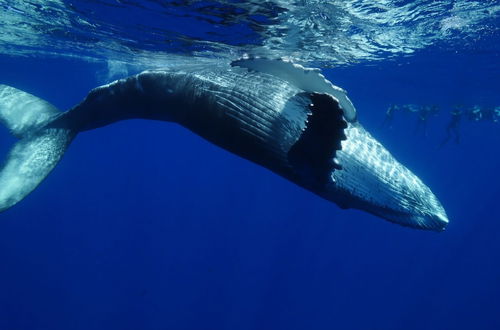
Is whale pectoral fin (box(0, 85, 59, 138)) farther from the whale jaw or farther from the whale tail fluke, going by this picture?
the whale jaw

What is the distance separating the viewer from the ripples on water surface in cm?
1120

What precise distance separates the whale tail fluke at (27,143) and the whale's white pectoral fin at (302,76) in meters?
3.96

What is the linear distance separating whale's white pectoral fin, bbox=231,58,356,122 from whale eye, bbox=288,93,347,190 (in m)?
0.93

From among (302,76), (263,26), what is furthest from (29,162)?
(263,26)

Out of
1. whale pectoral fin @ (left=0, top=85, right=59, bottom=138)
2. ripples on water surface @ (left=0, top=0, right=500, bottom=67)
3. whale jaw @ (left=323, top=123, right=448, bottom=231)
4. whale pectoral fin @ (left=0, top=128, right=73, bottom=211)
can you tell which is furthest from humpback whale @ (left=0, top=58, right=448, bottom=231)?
ripples on water surface @ (left=0, top=0, right=500, bottom=67)

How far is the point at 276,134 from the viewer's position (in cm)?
399

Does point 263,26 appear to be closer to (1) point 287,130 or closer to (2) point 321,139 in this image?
(1) point 287,130

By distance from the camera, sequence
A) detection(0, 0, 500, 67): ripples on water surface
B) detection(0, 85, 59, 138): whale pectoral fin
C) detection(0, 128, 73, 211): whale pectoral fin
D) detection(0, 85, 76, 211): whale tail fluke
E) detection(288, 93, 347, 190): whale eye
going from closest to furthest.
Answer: detection(288, 93, 347, 190): whale eye, detection(0, 128, 73, 211): whale pectoral fin, detection(0, 85, 76, 211): whale tail fluke, detection(0, 85, 59, 138): whale pectoral fin, detection(0, 0, 500, 67): ripples on water surface

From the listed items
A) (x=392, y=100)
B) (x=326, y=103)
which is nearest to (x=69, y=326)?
(x=326, y=103)

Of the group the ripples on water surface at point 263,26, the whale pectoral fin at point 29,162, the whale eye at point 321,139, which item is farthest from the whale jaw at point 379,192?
the ripples on water surface at point 263,26

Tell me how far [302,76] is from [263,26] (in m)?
9.51

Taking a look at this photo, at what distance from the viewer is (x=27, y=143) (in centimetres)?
665

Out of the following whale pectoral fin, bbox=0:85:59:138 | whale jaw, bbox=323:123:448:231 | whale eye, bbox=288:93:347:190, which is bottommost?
whale pectoral fin, bbox=0:85:59:138

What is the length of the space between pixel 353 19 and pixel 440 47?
672cm
